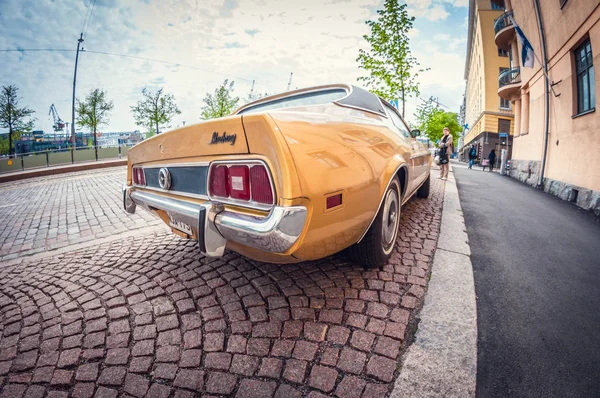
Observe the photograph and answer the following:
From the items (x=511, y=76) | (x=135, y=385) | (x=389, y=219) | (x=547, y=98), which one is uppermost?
(x=511, y=76)

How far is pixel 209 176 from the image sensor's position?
68.5 inches

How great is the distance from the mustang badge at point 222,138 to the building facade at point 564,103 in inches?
257

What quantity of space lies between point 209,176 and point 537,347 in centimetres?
210

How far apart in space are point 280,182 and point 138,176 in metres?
1.89

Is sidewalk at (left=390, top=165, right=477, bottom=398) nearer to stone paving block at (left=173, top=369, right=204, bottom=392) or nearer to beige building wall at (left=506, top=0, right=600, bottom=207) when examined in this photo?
stone paving block at (left=173, top=369, right=204, bottom=392)

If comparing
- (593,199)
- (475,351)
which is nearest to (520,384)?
(475,351)

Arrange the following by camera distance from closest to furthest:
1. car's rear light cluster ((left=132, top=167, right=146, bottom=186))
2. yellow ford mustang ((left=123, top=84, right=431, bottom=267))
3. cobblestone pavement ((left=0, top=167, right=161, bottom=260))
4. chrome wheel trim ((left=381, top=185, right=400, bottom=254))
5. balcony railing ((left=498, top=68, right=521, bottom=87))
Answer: yellow ford mustang ((left=123, top=84, right=431, bottom=267)), chrome wheel trim ((left=381, top=185, right=400, bottom=254)), car's rear light cluster ((left=132, top=167, right=146, bottom=186)), cobblestone pavement ((left=0, top=167, right=161, bottom=260)), balcony railing ((left=498, top=68, right=521, bottom=87))

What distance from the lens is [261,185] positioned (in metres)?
1.52

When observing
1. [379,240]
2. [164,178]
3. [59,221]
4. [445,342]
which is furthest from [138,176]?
[59,221]

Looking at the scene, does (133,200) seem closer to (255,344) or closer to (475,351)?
(255,344)

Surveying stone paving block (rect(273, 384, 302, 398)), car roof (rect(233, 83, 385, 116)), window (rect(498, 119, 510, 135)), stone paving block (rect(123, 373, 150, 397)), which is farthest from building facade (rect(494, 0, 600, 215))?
window (rect(498, 119, 510, 135))

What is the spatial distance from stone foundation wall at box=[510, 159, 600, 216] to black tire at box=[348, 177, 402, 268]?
16.2 ft

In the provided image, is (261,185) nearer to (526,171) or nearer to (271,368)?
(271,368)

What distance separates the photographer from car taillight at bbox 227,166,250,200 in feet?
5.18
